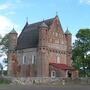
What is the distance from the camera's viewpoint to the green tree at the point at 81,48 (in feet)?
357

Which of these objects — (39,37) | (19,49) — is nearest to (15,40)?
(19,49)

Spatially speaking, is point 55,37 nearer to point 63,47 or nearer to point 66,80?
point 63,47

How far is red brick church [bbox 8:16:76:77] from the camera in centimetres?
10469

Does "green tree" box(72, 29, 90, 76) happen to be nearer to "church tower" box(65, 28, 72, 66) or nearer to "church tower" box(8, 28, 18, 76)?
"church tower" box(65, 28, 72, 66)

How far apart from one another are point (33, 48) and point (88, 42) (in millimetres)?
15597

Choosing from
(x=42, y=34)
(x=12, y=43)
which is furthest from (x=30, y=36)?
(x=42, y=34)

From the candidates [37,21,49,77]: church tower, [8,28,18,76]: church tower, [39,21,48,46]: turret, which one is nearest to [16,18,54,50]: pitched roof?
[8,28,18,76]: church tower

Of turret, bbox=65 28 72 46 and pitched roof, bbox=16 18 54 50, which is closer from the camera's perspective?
pitched roof, bbox=16 18 54 50

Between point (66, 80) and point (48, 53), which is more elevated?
point (48, 53)

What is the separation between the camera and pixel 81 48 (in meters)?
111

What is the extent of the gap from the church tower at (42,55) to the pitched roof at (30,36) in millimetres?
2682

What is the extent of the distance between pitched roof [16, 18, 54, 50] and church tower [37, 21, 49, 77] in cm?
268

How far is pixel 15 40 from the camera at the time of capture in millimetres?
113188

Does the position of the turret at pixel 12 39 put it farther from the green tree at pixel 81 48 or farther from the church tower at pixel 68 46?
the green tree at pixel 81 48
